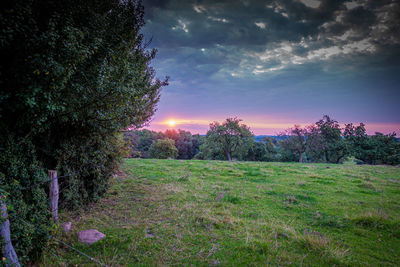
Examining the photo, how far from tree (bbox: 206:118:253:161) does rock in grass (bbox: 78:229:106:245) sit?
4256cm

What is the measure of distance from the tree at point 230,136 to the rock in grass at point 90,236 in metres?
42.6

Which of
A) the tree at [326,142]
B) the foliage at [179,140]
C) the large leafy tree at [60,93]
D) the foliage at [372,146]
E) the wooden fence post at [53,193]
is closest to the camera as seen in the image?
the large leafy tree at [60,93]

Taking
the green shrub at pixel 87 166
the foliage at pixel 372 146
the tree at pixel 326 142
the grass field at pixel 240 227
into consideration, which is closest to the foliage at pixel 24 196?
the grass field at pixel 240 227

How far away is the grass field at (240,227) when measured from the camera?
4.86 meters

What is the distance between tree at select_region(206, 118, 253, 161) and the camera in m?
47.3

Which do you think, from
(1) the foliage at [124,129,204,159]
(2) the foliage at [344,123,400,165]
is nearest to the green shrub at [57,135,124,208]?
(2) the foliage at [344,123,400,165]

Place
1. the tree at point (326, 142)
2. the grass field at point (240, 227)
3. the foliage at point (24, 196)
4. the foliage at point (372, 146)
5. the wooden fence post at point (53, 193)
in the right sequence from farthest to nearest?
the foliage at point (372, 146) → the tree at point (326, 142) → the wooden fence post at point (53, 193) → the grass field at point (240, 227) → the foliage at point (24, 196)

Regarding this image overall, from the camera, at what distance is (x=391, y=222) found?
6777 mm

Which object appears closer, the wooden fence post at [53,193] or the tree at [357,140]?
the wooden fence post at [53,193]

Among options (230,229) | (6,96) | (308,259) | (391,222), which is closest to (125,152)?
(6,96)

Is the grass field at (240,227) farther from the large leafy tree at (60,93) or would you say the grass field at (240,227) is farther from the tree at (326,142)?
the tree at (326,142)

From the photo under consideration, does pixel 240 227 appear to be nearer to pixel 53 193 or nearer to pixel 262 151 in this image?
pixel 53 193

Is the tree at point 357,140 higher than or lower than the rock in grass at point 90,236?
higher

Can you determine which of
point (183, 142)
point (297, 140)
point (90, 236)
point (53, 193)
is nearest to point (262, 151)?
point (297, 140)
